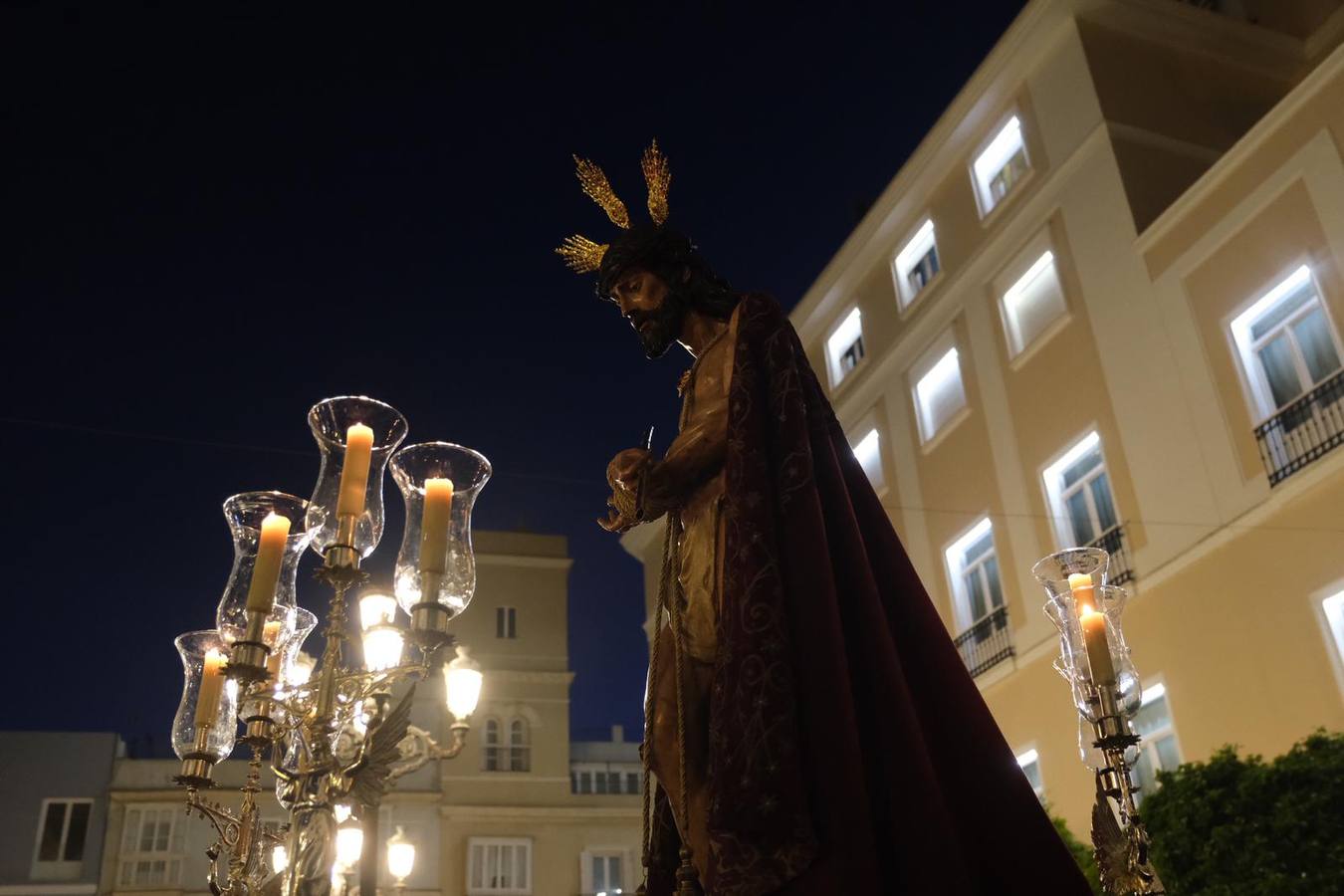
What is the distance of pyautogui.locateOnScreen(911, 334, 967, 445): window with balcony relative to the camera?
1445 centimetres

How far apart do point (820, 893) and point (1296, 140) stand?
10024 mm

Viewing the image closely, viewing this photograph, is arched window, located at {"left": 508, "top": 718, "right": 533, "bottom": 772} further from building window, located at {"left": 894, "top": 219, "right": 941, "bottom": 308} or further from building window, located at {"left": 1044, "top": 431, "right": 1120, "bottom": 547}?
building window, located at {"left": 1044, "top": 431, "right": 1120, "bottom": 547}

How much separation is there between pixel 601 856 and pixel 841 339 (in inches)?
553

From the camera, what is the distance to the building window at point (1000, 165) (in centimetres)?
1406

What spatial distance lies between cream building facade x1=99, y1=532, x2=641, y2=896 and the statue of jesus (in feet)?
72.1

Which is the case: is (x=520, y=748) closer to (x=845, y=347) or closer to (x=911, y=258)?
(x=845, y=347)

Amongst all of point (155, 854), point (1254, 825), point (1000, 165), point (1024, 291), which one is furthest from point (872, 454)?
point (155, 854)

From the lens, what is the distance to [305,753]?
4836mm

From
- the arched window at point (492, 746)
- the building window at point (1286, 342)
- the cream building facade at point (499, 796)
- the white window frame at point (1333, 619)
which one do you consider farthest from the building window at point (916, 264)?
the arched window at point (492, 746)

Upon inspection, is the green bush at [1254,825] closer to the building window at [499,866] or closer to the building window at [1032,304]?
the building window at [1032,304]

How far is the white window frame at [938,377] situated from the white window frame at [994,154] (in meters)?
1.62

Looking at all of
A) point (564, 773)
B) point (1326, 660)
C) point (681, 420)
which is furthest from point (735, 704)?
point (564, 773)

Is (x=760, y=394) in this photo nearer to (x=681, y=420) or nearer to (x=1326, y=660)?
(x=681, y=420)

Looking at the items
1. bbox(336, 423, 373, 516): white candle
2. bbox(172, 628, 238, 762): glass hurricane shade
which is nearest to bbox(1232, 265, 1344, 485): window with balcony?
bbox(336, 423, 373, 516): white candle
